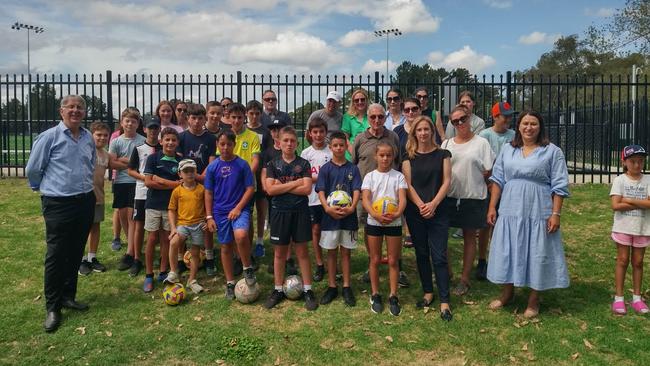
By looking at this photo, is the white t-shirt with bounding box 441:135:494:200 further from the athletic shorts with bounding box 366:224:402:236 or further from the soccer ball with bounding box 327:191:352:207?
the soccer ball with bounding box 327:191:352:207

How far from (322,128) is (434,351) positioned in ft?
8.67

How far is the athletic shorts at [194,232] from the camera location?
5.58m

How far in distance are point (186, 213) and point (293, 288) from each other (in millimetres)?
1521

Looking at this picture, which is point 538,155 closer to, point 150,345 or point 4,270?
point 150,345

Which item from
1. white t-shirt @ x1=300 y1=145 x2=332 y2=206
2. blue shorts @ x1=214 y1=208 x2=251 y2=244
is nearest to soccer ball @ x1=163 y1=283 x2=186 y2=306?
blue shorts @ x1=214 y1=208 x2=251 y2=244

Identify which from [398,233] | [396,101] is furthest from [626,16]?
[398,233]

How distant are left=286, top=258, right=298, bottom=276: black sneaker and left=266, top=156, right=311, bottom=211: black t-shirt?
1236 mm

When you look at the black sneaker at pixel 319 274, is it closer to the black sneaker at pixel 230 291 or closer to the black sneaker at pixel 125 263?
the black sneaker at pixel 230 291

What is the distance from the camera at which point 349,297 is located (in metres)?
5.31

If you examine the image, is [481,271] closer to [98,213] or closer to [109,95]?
[98,213]

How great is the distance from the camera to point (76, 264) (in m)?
5.24

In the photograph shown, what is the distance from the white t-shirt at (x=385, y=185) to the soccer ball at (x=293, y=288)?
3.64ft

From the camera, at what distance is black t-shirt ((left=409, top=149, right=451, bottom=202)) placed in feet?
16.3

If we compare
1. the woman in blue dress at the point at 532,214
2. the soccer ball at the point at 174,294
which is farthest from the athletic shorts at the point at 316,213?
the woman in blue dress at the point at 532,214
